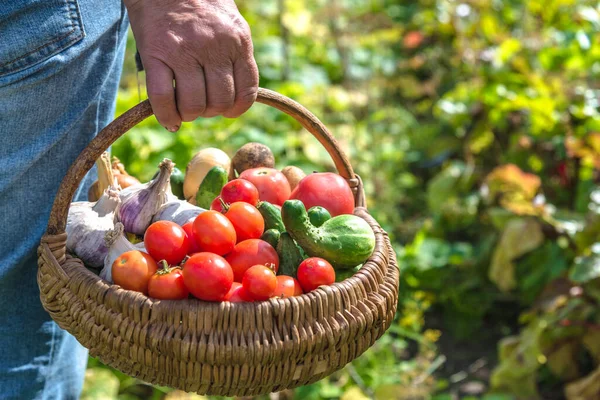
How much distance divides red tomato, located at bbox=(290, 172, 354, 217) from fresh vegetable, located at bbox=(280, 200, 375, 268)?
91 mm

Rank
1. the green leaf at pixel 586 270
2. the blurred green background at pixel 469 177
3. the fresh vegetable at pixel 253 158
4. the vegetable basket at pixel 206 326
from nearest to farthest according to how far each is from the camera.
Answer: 1. the vegetable basket at pixel 206 326
2. the fresh vegetable at pixel 253 158
3. the green leaf at pixel 586 270
4. the blurred green background at pixel 469 177

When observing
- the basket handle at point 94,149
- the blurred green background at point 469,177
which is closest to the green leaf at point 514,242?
the blurred green background at point 469,177

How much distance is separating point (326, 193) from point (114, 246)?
43 centimetres

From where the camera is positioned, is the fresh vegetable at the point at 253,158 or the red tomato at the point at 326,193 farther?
the fresh vegetable at the point at 253,158

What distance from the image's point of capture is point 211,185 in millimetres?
Result: 1557

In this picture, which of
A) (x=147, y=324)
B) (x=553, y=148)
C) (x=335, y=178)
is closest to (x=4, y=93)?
(x=147, y=324)

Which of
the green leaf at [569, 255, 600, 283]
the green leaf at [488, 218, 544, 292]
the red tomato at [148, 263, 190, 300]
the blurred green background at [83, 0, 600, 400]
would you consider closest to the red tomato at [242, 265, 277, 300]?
the red tomato at [148, 263, 190, 300]

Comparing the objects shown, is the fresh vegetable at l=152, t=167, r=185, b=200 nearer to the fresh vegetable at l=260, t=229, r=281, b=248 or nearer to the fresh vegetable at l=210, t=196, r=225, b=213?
the fresh vegetable at l=210, t=196, r=225, b=213

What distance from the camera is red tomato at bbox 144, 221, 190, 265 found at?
129 centimetres

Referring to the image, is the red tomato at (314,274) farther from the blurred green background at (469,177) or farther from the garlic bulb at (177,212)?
the blurred green background at (469,177)

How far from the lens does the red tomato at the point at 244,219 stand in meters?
1.37

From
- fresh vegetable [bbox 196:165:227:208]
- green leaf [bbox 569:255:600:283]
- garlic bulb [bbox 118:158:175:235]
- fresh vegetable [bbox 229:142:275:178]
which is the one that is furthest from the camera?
green leaf [bbox 569:255:600:283]

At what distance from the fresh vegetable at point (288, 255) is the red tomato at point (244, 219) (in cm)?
5

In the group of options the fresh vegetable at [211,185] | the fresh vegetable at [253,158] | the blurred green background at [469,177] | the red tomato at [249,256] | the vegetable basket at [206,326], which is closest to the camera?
the vegetable basket at [206,326]
